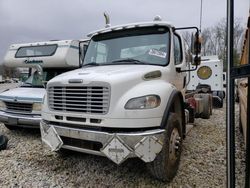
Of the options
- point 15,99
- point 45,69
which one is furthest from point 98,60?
point 45,69

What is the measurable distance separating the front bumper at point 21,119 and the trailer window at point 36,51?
6.01 ft

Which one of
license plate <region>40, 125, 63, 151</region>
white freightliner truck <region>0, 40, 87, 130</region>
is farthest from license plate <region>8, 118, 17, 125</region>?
license plate <region>40, 125, 63, 151</region>

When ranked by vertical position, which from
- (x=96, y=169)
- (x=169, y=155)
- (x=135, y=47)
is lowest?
(x=96, y=169)

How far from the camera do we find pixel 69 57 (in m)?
7.12

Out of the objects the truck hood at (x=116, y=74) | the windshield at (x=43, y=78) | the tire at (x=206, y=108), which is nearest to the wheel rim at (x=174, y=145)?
the truck hood at (x=116, y=74)

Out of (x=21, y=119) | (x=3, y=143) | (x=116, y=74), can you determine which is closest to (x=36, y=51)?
(x=21, y=119)

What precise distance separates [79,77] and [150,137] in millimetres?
1350

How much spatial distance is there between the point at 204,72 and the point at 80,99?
11.3 meters

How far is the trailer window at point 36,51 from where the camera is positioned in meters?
7.41

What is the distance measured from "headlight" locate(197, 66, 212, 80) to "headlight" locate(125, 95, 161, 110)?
11153 mm

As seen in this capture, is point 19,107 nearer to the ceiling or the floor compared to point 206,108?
nearer to the ceiling

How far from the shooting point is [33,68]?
320 inches

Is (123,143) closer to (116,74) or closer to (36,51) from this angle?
(116,74)

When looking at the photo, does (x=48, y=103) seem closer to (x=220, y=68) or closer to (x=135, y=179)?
(x=135, y=179)
